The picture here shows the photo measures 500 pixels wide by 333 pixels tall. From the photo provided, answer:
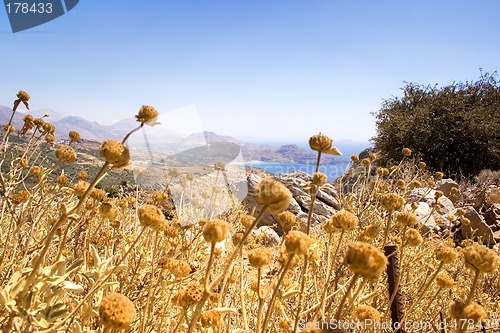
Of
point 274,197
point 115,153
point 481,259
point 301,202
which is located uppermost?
point 115,153

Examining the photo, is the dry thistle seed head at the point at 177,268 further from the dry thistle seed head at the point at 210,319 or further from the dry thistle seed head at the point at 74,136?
the dry thistle seed head at the point at 74,136

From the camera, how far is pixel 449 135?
45.8 ft

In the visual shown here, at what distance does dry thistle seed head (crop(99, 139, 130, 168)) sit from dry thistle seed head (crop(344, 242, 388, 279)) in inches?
25.1

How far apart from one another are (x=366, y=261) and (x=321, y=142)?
0.71 meters

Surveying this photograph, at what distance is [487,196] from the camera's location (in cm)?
695

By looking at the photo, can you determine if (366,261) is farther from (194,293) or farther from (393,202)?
(393,202)

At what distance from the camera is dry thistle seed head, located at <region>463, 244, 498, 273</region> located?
103 centimetres

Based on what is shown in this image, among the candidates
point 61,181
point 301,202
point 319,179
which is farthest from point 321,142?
point 301,202

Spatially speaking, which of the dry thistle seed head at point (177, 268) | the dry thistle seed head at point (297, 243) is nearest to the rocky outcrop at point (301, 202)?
the dry thistle seed head at point (177, 268)

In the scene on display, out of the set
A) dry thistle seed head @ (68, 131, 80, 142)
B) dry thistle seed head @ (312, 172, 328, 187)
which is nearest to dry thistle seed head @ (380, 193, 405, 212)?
dry thistle seed head @ (312, 172, 328, 187)

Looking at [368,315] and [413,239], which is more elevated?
[413,239]

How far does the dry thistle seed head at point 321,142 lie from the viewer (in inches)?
55.5

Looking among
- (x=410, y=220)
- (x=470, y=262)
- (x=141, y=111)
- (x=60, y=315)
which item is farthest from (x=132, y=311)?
(x=410, y=220)

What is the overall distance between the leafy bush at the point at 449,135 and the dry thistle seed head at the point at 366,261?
1388cm
